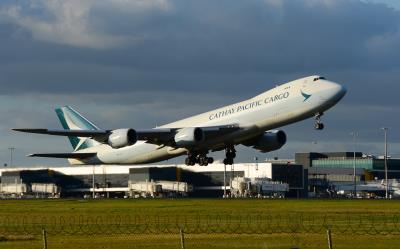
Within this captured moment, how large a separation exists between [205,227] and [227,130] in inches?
859

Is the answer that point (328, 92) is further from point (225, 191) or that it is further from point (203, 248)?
point (225, 191)

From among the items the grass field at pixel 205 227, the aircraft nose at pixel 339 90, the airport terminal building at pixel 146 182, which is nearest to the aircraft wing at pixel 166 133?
the grass field at pixel 205 227

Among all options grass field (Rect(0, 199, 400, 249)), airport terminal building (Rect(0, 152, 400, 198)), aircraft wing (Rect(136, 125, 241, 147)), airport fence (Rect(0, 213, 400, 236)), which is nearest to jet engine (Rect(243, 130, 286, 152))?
grass field (Rect(0, 199, 400, 249))

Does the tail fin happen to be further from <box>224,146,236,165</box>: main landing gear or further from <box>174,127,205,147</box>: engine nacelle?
<box>174,127,205,147</box>: engine nacelle


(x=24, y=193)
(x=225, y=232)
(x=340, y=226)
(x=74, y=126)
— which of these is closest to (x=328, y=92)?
(x=340, y=226)

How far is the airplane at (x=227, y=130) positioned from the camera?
79.7 metres

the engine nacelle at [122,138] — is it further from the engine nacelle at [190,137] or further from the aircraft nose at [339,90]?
the aircraft nose at [339,90]

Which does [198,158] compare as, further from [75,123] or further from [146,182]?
[146,182]

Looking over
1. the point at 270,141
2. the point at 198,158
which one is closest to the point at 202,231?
the point at 198,158

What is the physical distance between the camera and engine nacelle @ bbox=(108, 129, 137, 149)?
281ft

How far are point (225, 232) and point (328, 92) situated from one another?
24815 millimetres

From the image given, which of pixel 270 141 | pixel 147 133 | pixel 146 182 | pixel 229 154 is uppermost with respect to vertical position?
pixel 147 133

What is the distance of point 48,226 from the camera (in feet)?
220

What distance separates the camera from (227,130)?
84500mm
